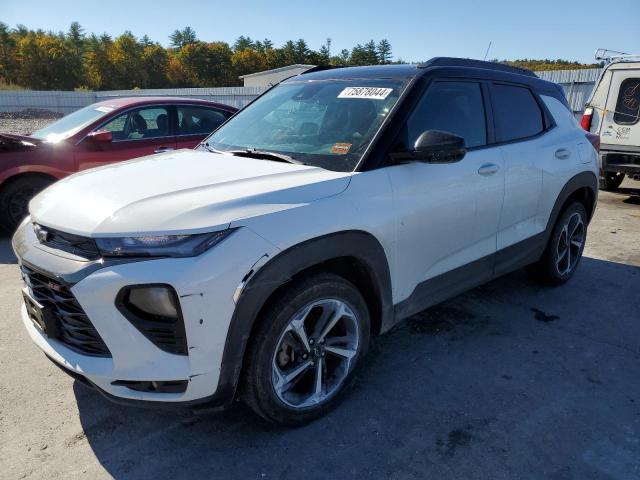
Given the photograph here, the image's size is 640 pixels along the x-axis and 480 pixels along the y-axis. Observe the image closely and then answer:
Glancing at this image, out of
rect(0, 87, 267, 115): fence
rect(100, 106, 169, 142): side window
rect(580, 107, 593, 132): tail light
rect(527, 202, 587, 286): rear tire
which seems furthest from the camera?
rect(0, 87, 267, 115): fence

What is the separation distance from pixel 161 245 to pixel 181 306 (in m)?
0.28

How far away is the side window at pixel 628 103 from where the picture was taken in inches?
341

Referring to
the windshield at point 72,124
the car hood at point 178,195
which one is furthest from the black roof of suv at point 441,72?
the windshield at point 72,124

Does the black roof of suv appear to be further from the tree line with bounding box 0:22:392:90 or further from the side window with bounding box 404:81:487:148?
the tree line with bounding box 0:22:392:90

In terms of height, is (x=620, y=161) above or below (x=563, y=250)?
above

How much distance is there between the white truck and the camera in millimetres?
8625

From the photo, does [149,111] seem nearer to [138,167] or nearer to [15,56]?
[138,167]

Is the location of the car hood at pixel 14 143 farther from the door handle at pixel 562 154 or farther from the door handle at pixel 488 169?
the door handle at pixel 562 154

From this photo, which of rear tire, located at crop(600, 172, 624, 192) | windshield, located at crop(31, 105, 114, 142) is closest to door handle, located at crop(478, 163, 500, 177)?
windshield, located at crop(31, 105, 114, 142)

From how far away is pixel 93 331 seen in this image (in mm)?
2234

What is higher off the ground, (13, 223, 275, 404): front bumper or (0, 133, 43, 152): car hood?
(0, 133, 43, 152): car hood

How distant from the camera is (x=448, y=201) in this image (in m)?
3.17

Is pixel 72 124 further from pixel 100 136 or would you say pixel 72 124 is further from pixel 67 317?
pixel 67 317

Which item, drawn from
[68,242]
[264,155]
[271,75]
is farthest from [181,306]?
[271,75]
